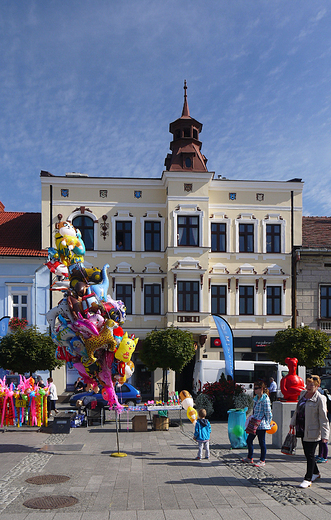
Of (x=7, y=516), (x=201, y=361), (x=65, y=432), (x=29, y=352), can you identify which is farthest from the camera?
(x=201, y=361)

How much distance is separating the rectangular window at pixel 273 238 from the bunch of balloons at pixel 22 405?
54.7ft

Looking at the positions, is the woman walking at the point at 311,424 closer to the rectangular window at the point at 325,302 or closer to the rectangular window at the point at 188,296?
the rectangular window at the point at 188,296

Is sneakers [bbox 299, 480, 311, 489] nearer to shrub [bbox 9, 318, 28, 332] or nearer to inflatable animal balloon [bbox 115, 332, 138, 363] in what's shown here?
inflatable animal balloon [bbox 115, 332, 138, 363]

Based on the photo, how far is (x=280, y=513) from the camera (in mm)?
7727

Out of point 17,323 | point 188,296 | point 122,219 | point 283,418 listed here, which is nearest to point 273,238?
point 188,296

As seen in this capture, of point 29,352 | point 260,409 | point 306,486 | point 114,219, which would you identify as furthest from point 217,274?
point 306,486

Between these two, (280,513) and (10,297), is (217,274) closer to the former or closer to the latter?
(10,297)

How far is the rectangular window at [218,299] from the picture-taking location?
2823 cm

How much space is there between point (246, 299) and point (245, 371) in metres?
4.15

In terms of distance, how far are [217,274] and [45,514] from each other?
2126 centimetres

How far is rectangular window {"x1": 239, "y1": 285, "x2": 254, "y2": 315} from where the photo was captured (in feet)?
93.2

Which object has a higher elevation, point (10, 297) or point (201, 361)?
point (10, 297)

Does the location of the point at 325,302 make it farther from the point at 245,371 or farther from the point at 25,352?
the point at 25,352

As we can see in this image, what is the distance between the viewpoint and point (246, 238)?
94.9 feet
